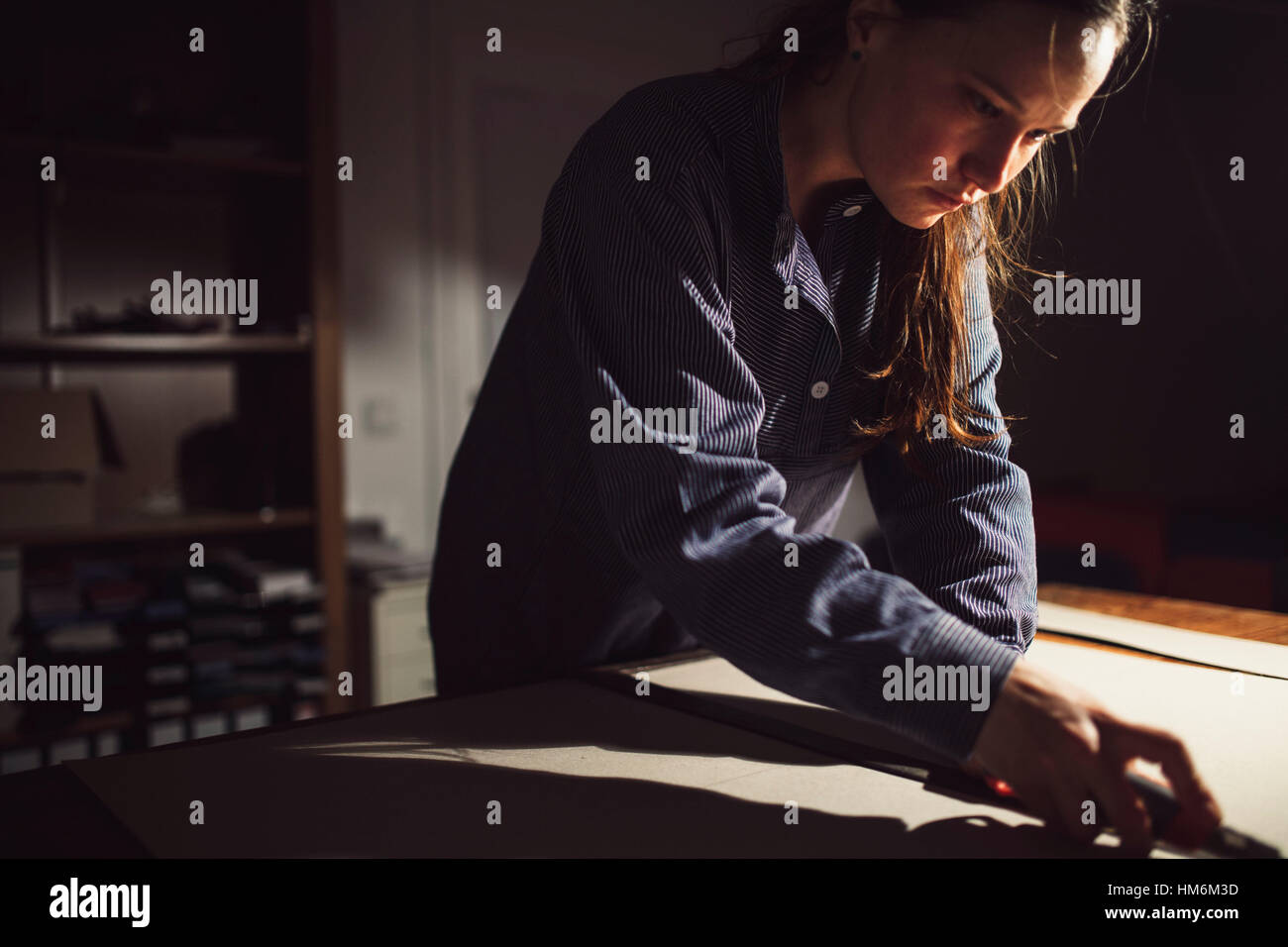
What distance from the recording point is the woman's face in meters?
0.67

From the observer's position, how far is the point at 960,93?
71 cm

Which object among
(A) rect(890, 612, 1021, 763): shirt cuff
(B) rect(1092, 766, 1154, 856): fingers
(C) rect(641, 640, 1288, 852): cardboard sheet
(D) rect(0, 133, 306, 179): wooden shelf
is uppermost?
(D) rect(0, 133, 306, 179): wooden shelf

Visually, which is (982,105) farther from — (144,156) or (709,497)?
(144,156)

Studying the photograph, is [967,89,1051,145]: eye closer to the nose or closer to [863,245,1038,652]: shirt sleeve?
the nose

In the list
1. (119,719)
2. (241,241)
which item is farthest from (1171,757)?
(241,241)

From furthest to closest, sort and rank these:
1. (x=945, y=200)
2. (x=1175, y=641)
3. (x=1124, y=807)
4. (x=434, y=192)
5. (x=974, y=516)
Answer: (x=434, y=192) < (x=1175, y=641) < (x=974, y=516) < (x=945, y=200) < (x=1124, y=807)

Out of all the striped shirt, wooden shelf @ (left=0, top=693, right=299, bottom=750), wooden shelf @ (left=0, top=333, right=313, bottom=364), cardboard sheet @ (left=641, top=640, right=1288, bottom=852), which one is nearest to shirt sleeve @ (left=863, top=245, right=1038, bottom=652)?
the striped shirt

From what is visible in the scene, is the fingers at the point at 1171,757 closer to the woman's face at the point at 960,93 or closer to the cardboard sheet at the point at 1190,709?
the cardboard sheet at the point at 1190,709

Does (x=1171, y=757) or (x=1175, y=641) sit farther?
(x=1175, y=641)

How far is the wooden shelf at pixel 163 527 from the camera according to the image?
2.13 m

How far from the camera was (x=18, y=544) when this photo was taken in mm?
2115

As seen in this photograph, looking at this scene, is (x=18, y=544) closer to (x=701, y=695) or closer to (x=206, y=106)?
(x=206, y=106)

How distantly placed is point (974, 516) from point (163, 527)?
1.89m
